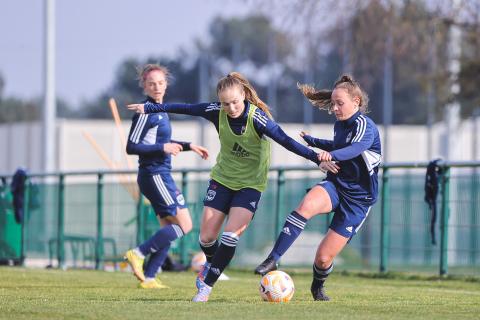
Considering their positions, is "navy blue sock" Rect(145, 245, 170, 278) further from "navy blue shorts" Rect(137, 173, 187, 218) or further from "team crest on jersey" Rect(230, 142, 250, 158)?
"team crest on jersey" Rect(230, 142, 250, 158)

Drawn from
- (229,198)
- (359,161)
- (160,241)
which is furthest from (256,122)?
(160,241)

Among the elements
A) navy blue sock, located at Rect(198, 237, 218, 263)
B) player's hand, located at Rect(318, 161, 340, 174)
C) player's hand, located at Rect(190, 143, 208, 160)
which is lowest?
navy blue sock, located at Rect(198, 237, 218, 263)

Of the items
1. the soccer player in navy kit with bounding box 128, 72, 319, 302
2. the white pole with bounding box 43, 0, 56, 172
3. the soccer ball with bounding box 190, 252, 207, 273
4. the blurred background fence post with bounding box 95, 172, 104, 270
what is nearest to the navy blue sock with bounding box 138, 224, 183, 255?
the soccer player in navy kit with bounding box 128, 72, 319, 302

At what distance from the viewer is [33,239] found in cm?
1925

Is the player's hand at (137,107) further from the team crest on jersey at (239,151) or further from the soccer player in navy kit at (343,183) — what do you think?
the soccer player in navy kit at (343,183)

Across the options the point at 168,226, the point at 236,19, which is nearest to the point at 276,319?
the point at 168,226

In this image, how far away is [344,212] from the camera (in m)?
9.41

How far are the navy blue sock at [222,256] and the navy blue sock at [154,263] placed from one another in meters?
2.28

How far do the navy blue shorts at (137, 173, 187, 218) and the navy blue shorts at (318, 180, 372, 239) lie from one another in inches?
97.6

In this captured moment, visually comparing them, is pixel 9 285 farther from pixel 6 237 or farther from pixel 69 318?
pixel 6 237

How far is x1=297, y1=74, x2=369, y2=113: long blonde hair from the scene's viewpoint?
9.65 m

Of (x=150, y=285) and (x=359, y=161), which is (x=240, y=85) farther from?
(x=150, y=285)

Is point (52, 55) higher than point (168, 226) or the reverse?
higher

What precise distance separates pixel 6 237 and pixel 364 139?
9.70 meters
